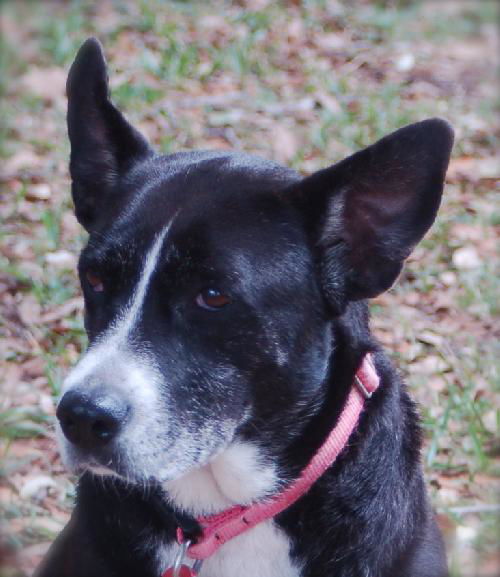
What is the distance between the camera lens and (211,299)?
279 centimetres

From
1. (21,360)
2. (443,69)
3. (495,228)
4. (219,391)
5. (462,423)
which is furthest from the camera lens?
(443,69)

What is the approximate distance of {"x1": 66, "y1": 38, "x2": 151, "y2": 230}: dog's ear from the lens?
124 inches

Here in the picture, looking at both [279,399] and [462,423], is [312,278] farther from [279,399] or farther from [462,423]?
[462,423]

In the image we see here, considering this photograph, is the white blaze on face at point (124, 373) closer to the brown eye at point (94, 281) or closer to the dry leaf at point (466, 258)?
the brown eye at point (94, 281)

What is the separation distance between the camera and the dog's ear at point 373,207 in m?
2.74

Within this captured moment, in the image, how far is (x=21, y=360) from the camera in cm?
482

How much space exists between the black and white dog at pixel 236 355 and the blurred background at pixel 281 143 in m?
0.42

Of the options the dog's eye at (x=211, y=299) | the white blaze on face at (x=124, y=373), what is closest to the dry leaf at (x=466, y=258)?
the dog's eye at (x=211, y=299)

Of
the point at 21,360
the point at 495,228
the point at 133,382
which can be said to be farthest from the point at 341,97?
the point at 133,382

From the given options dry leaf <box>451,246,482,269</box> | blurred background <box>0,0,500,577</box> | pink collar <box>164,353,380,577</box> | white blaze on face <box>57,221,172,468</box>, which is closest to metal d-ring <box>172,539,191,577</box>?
pink collar <box>164,353,380,577</box>

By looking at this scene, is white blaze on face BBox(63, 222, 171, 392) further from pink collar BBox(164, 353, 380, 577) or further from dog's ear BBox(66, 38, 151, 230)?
A: pink collar BBox(164, 353, 380, 577)

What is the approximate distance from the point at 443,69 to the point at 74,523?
6504 millimetres

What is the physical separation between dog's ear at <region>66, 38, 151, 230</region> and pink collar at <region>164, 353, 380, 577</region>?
1042 millimetres

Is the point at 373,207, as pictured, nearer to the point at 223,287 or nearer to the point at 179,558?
the point at 223,287
